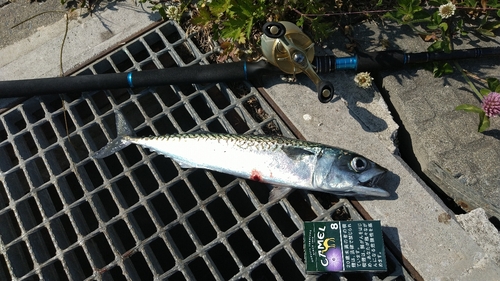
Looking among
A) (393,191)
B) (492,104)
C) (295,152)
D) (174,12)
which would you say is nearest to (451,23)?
(492,104)

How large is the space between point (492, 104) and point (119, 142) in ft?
8.92

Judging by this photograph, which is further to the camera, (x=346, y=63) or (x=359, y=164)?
(x=346, y=63)

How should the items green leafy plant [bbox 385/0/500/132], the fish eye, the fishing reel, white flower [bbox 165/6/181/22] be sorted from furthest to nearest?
1. white flower [bbox 165/6/181/22]
2. green leafy plant [bbox 385/0/500/132]
3. the fish eye
4. the fishing reel

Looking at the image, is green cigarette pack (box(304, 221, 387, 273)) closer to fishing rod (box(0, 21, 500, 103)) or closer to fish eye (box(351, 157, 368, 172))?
fish eye (box(351, 157, 368, 172))

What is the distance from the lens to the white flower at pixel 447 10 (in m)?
2.90

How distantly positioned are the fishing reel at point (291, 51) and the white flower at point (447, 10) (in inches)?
44.9

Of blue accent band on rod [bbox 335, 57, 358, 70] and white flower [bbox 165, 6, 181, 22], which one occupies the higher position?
white flower [bbox 165, 6, 181, 22]

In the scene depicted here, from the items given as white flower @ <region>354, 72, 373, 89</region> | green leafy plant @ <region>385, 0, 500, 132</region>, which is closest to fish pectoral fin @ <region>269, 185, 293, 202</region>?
white flower @ <region>354, 72, 373, 89</region>

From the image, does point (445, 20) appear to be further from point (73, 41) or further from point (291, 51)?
point (73, 41)

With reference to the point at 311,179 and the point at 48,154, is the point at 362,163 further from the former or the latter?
the point at 48,154

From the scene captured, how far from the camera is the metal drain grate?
2637 millimetres

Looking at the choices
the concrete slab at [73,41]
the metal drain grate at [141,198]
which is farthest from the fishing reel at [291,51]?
the concrete slab at [73,41]

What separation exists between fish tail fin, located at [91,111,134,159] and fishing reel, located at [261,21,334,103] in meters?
1.22

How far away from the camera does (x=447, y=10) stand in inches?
115
